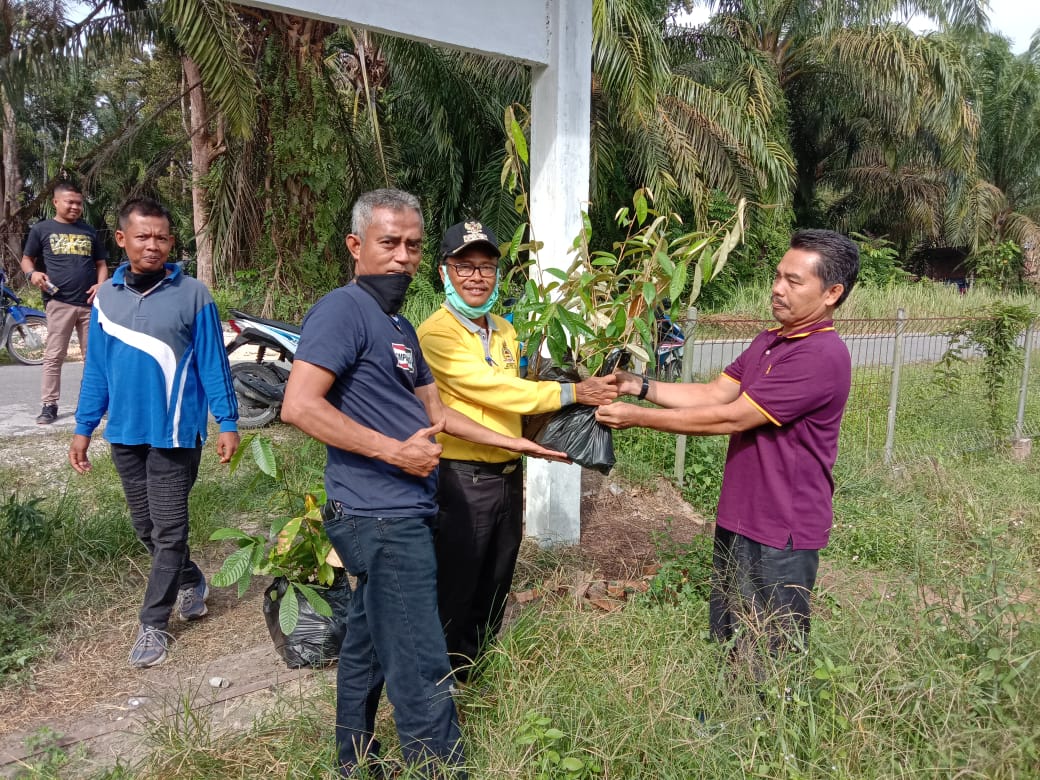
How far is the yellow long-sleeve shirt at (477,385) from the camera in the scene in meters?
2.49

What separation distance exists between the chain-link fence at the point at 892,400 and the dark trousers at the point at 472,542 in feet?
8.33

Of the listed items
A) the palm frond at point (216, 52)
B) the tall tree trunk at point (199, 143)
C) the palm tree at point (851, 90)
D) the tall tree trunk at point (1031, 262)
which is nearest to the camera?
the palm frond at point (216, 52)

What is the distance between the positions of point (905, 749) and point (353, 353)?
5.73 feet

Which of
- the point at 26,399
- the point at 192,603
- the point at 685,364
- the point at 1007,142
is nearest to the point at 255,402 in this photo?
the point at 26,399

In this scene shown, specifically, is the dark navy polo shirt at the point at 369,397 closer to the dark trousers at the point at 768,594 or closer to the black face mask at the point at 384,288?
the black face mask at the point at 384,288

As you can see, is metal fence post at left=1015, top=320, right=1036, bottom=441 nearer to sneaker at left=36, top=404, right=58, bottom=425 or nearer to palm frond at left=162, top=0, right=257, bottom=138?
palm frond at left=162, top=0, right=257, bottom=138

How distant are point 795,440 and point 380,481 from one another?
129 cm

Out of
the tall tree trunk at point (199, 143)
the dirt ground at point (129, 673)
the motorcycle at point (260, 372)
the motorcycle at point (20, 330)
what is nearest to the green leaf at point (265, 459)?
the dirt ground at point (129, 673)

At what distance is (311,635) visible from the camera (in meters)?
3.00

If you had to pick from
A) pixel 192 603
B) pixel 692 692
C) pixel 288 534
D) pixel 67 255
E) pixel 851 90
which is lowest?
pixel 192 603

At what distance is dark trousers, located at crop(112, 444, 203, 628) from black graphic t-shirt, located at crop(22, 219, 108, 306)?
12.1ft

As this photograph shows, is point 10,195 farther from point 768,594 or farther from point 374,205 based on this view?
point 768,594

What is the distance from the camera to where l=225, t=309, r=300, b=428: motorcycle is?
612 cm

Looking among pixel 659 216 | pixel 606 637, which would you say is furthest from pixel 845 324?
pixel 606 637
